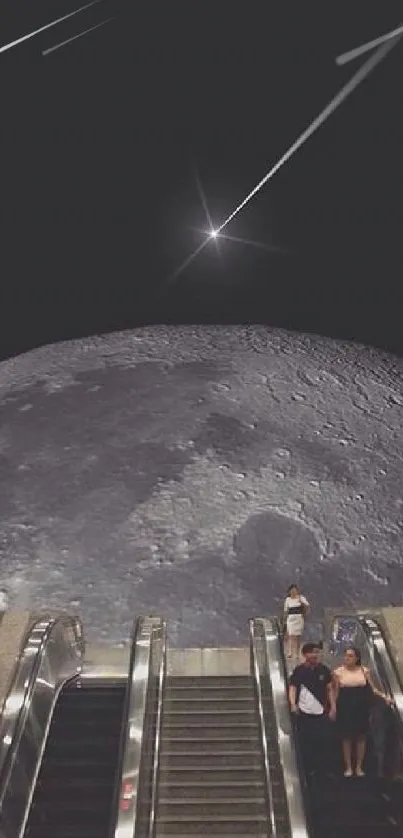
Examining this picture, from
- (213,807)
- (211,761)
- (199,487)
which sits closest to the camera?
(213,807)

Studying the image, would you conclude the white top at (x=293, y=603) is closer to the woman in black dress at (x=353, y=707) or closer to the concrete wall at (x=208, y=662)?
the concrete wall at (x=208, y=662)

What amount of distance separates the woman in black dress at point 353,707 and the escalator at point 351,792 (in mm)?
158

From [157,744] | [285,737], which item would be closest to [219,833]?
[285,737]

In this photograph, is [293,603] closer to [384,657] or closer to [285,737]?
[384,657]

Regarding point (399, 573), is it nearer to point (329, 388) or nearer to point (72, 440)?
point (329, 388)

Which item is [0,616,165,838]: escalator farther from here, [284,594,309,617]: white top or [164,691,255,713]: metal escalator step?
[284,594,309,617]: white top

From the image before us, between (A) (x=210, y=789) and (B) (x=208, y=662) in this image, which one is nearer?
(A) (x=210, y=789)

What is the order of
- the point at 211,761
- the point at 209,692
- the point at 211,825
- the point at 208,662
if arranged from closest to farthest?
the point at 211,825 < the point at 211,761 < the point at 209,692 < the point at 208,662

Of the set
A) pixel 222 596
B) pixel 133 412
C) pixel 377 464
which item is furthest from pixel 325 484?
pixel 133 412

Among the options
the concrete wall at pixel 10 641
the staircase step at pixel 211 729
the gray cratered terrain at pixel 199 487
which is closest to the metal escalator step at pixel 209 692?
the staircase step at pixel 211 729

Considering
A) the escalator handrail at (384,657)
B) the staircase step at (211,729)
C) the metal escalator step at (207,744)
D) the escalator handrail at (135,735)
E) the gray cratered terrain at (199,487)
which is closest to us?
the escalator handrail at (135,735)

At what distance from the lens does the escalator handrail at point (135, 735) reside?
265 inches

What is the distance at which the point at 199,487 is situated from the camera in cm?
1728

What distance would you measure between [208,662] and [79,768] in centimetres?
366
